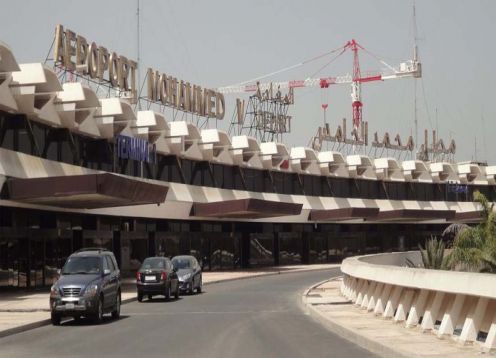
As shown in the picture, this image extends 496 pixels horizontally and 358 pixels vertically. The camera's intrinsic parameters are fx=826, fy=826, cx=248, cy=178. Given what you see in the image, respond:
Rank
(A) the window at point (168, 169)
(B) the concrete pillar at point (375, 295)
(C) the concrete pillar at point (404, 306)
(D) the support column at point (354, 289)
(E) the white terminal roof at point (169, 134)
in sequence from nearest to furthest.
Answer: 1. (C) the concrete pillar at point (404, 306)
2. (B) the concrete pillar at point (375, 295)
3. (D) the support column at point (354, 289)
4. (E) the white terminal roof at point (169, 134)
5. (A) the window at point (168, 169)

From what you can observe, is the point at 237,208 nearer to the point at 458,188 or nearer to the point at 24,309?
the point at 24,309

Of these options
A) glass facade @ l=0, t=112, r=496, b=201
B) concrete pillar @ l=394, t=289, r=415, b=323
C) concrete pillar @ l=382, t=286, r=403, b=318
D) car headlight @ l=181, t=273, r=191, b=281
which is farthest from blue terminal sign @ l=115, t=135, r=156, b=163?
concrete pillar @ l=394, t=289, r=415, b=323

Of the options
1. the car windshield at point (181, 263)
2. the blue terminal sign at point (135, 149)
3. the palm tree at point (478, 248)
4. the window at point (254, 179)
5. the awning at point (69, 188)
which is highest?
the blue terminal sign at point (135, 149)

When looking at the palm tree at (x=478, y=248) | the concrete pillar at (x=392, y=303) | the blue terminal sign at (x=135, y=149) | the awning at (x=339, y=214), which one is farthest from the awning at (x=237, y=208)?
the concrete pillar at (x=392, y=303)

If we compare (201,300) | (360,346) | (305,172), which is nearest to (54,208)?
(201,300)

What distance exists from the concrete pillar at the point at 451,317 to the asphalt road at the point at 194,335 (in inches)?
62.8

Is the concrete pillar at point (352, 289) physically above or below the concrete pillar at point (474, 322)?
below

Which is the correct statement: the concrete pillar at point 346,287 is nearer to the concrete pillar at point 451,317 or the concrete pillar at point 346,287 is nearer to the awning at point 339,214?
the concrete pillar at point 451,317

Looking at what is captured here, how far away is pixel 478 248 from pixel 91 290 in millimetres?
15007

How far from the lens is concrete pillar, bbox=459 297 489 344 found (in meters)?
14.2

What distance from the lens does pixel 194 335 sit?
19.6 m

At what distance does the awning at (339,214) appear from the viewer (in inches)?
2842

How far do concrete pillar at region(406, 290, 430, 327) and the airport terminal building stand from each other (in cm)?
1920

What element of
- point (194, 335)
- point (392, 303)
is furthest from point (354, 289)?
point (194, 335)
